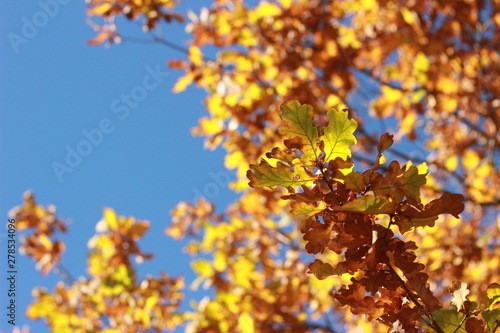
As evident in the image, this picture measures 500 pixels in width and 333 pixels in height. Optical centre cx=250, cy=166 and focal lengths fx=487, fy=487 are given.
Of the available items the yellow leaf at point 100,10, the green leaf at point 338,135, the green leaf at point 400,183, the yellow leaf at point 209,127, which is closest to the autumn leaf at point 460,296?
the green leaf at point 400,183

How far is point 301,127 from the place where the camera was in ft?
3.09

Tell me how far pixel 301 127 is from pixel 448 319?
0.44 meters

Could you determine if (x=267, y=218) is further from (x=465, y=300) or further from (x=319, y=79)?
(x=465, y=300)

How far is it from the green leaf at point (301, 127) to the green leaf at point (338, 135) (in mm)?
25

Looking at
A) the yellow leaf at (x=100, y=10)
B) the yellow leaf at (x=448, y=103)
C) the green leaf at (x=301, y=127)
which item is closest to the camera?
the green leaf at (x=301, y=127)

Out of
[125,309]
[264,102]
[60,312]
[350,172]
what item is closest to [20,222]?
[60,312]

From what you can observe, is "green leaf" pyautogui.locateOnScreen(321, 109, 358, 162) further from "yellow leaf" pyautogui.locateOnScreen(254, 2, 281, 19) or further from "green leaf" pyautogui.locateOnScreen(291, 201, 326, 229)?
"yellow leaf" pyautogui.locateOnScreen(254, 2, 281, 19)

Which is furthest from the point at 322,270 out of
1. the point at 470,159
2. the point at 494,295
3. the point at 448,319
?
the point at 470,159

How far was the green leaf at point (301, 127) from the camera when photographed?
94 cm

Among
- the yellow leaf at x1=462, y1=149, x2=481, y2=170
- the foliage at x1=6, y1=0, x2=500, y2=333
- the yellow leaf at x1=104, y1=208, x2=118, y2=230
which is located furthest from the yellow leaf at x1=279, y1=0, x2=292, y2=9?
the yellow leaf at x1=462, y1=149, x2=481, y2=170

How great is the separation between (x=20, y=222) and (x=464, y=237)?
3959mm

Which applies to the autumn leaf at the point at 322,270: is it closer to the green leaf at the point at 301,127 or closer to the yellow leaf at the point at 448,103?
the green leaf at the point at 301,127

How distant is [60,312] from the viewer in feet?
14.4

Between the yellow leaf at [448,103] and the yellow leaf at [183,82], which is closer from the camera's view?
the yellow leaf at [183,82]
